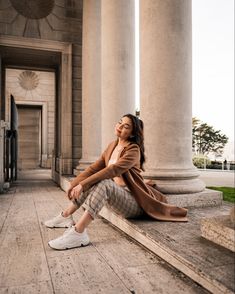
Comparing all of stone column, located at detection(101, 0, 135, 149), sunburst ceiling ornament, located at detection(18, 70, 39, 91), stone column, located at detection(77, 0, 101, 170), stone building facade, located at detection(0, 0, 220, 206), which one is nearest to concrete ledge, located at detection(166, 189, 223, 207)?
stone building facade, located at detection(0, 0, 220, 206)

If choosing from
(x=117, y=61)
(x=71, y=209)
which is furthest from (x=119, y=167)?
(x=117, y=61)

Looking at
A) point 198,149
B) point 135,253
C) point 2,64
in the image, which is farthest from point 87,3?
point 198,149

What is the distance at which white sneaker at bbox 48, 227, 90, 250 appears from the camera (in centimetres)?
407

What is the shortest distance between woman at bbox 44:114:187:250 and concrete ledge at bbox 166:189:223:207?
488 mm

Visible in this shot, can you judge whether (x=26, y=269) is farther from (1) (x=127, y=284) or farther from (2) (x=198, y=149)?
(2) (x=198, y=149)

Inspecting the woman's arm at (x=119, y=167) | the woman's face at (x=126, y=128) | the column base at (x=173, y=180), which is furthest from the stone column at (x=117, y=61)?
the woman's arm at (x=119, y=167)

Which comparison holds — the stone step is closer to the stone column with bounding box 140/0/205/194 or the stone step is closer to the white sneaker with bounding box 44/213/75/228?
the stone column with bounding box 140/0/205/194

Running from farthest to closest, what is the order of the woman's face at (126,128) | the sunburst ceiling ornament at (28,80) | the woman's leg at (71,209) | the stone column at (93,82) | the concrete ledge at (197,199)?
1. the sunburst ceiling ornament at (28,80)
2. the stone column at (93,82)
3. the concrete ledge at (197,199)
4. the woman's leg at (71,209)
5. the woman's face at (126,128)

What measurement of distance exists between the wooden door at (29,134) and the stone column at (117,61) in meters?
21.0

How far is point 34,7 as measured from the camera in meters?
12.4

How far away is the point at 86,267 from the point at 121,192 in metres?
1.27

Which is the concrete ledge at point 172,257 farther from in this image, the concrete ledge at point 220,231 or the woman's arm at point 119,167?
the woman's arm at point 119,167

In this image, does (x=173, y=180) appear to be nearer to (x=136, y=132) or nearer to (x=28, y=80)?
(x=136, y=132)

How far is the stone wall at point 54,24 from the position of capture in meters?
12.1
